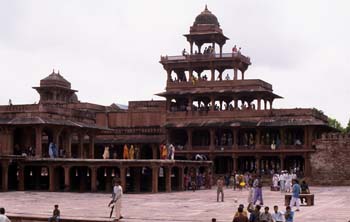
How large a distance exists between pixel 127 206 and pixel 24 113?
2015cm

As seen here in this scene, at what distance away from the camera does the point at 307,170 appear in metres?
60.7

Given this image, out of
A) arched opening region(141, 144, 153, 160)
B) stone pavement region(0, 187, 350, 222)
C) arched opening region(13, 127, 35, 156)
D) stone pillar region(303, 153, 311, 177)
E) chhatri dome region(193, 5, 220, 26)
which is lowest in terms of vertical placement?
stone pavement region(0, 187, 350, 222)

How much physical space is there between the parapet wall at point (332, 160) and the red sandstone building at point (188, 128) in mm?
814

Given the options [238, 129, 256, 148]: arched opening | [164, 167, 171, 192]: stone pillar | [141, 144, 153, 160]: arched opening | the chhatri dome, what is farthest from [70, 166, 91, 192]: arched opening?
the chhatri dome

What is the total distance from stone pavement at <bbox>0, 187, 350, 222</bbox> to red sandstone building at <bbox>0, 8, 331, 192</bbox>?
8.63 meters

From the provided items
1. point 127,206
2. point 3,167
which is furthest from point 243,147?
point 127,206

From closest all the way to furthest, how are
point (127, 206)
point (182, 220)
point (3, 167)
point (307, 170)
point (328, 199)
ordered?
point (182, 220) < point (127, 206) < point (328, 199) < point (3, 167) < point (307, 170)

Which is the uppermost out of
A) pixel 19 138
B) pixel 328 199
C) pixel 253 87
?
pixel 253 87

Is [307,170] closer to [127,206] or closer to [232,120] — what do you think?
[232,120]

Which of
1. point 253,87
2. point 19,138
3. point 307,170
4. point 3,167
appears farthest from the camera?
point 253,87

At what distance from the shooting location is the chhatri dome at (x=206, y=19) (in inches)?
2778

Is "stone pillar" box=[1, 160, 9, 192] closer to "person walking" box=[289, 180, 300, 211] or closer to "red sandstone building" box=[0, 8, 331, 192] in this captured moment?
"red sandstone building" box=[0, 8, 331, 192]

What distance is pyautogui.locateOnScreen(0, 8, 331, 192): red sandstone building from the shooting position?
168 ft

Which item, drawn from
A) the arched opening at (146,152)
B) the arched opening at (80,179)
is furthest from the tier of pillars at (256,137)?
the arched opening at (80,179)
